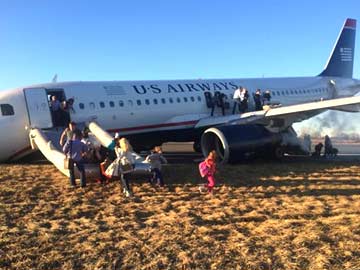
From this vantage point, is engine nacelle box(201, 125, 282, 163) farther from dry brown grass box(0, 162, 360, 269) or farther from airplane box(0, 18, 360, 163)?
dry brown grass box(0, 162, 360, 269)

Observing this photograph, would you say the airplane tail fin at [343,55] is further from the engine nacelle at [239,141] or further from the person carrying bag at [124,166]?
the person carrying bag at [124,166]

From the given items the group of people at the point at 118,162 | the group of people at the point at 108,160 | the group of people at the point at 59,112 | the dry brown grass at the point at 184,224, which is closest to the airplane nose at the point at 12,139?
the group of people at the point at 59,112

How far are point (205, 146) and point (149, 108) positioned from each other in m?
3.18

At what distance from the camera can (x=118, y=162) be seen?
35.9 feet

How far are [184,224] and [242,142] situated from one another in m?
8.05

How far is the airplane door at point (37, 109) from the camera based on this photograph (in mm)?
15570

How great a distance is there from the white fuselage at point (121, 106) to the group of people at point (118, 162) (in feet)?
11.2

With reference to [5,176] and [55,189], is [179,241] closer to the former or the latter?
[55,189]

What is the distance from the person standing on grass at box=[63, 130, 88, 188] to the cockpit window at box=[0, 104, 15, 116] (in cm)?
458

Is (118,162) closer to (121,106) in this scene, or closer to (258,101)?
(121,106)

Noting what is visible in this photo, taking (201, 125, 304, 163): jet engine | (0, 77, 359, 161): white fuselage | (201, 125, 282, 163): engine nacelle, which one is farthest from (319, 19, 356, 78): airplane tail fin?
(201, 125, 282, 163): engine nacelle

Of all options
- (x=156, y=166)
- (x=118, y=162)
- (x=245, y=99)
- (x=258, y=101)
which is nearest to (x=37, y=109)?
(x=156, y=166)

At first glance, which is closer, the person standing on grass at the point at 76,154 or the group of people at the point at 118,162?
the group of people at the point at 118,162

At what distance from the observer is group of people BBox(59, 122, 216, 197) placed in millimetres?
10914
